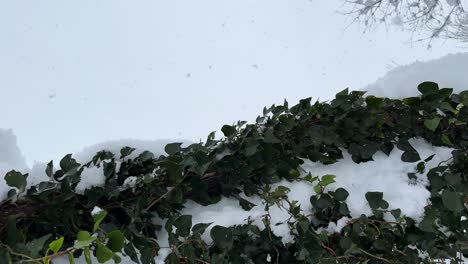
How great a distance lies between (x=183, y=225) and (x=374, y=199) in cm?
64

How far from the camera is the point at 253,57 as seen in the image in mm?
6309

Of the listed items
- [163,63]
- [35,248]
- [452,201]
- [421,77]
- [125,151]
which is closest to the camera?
[35,248]

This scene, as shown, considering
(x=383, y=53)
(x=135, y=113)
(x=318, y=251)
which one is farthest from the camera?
(x=383, y=53)

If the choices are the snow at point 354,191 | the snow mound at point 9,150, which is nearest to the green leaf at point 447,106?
the snow at point 354,191

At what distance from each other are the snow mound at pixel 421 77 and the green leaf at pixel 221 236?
0.92 metres

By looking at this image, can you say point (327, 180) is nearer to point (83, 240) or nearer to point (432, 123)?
point (432, 123)

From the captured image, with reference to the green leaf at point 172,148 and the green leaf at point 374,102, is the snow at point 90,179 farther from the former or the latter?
the green leaf at point 374,102

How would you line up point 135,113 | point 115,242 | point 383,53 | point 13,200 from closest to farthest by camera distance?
point 115,242, point 13,200, point 135,113, point 383,53

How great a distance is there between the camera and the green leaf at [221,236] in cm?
143

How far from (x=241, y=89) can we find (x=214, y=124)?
24.1 inches

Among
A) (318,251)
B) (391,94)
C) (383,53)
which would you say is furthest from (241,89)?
(318,251)

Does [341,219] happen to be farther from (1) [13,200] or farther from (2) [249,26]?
(2) [249,26]

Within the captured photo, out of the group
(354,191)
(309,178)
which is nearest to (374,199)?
(354,191)

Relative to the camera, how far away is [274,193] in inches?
60.9
